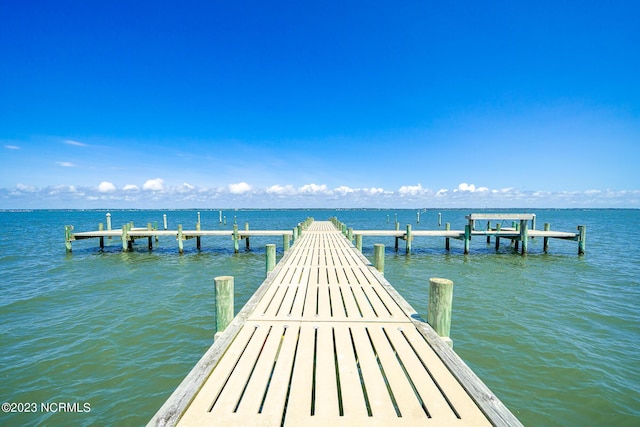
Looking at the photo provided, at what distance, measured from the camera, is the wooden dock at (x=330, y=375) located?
2.78m

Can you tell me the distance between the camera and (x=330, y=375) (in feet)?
11.3

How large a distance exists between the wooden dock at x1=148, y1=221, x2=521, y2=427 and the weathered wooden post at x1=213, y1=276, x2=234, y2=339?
32cm

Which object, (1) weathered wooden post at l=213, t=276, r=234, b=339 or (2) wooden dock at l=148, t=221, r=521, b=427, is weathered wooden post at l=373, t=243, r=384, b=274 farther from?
(1) weathered wooden post at l=213, t=276, r=234, b=339

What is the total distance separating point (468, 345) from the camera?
23.8ft

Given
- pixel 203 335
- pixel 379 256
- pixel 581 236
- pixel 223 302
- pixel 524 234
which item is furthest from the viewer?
pixel 524 234

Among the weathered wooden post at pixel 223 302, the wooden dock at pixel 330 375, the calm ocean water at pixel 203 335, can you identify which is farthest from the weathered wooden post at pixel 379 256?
the weathered wooden post at pixel 223 302

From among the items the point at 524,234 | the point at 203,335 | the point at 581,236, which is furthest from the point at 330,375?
the point at 581,236

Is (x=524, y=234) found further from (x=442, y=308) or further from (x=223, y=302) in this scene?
(x=223, y=302)

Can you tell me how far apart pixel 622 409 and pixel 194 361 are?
27.7ft

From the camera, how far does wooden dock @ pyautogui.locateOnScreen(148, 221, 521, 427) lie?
9.13 feet

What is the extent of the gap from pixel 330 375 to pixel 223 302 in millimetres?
2440

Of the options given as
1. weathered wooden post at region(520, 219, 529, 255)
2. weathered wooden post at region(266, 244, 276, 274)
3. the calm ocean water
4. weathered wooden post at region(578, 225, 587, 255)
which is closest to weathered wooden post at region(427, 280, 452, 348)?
the calm ocean water

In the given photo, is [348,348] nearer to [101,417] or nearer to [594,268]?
[101,417]

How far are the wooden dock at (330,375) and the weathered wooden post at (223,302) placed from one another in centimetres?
32
